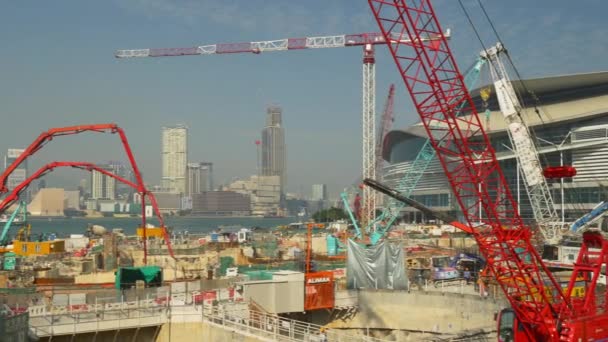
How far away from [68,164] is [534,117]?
277 feet

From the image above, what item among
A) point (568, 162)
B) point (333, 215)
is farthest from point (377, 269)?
point (333, 215)

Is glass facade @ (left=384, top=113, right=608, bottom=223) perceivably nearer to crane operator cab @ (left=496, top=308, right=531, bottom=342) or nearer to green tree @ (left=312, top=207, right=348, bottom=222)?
crane operator cab @ (left=496, top=308, right=531, bottom=342)

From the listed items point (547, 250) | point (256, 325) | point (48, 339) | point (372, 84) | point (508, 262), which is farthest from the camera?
point (372, 84)

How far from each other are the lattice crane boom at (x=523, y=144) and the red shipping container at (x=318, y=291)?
31.4 m

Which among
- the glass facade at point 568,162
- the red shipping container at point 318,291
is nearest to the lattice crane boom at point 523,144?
the glass facade at point 568,162

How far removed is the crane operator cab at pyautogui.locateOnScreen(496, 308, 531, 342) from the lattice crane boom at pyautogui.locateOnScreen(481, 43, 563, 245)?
34881mm

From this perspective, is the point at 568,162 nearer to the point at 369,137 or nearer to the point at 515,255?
the point at 369,137

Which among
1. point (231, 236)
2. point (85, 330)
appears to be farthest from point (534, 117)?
point (85, 330)

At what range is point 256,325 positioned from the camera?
971 inches

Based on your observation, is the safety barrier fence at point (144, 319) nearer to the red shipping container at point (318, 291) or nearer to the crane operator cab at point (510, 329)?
the red shipping container at point (318, 291)

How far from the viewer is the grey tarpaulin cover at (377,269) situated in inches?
1240

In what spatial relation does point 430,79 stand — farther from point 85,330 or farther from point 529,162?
point 529,162

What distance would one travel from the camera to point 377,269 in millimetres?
31766

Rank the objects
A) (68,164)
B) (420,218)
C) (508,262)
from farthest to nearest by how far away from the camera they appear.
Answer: (420,218) → (68,164) → (508,262)
